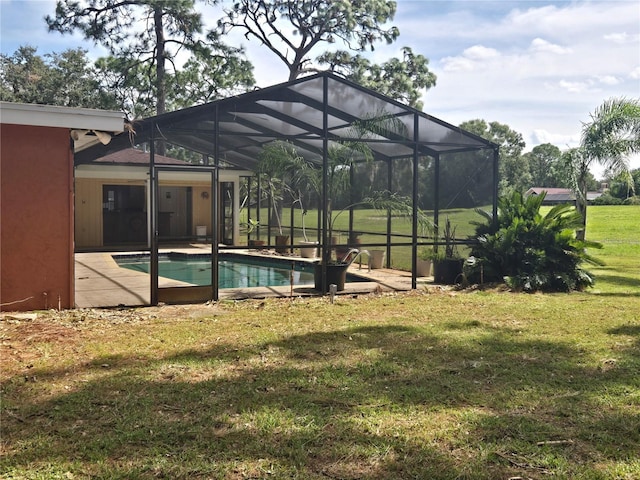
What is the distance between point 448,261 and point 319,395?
654cm

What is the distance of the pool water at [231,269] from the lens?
8719 mm

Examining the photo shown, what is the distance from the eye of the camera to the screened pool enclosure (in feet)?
28.9

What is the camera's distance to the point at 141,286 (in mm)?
9430

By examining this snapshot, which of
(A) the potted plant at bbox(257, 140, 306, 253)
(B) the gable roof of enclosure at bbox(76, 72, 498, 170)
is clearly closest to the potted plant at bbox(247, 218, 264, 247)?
(A) the potted plant at bbox(257, 140, 306, 253)

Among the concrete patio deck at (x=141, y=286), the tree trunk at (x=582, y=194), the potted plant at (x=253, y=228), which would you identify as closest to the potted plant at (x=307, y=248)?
the concrete patio deck at (x=141, y=286)

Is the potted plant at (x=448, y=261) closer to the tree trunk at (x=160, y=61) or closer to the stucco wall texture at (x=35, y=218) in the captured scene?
the stucco wall texture at (x=35, y=218)

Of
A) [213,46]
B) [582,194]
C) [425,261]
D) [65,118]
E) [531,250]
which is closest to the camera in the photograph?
[65,118]

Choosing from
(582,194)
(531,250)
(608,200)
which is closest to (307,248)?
(531,250)

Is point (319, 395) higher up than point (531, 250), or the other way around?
point (531, 250)

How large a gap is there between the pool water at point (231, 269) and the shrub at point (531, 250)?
3.19 meters

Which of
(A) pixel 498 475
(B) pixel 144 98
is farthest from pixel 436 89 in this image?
(A) pixel 498 475

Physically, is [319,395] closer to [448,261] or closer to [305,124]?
[305,124]

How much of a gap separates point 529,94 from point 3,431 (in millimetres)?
14802

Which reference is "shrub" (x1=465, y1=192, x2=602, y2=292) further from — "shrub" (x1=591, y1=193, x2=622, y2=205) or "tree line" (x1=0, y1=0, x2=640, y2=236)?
"shrub" (x1=591, y1=193, x2=622, y2=205)
